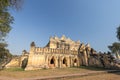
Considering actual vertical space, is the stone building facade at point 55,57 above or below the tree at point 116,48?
below

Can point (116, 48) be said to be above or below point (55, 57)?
above

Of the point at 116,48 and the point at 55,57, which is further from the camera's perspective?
the point at 116,48

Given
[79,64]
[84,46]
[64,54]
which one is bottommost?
[79,64]

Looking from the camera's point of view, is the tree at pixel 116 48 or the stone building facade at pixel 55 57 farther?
the tree at pixel 116 48

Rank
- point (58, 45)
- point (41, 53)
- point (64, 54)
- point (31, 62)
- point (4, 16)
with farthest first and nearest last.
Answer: point (58, 45)
point (64, 54)
point (41, 53)
point (31, 62)
point (4, 16)

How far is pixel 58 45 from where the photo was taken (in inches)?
2041

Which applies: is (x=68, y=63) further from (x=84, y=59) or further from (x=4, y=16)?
(x=4, y=16)

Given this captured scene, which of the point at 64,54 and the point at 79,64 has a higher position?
the point at 64,54

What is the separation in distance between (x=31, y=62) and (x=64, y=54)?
995cm

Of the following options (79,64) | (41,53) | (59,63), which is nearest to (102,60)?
(79,64)

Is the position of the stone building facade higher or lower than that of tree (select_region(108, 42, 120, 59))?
lower

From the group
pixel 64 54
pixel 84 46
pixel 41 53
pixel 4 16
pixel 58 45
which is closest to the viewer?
pixel 4 16

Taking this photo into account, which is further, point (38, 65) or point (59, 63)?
point (59, 63)

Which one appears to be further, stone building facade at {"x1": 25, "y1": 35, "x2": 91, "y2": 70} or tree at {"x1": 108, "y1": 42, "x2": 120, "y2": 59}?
tree at {"x1": 108, "y1": 42, "x2": 120, "y2": 59}
